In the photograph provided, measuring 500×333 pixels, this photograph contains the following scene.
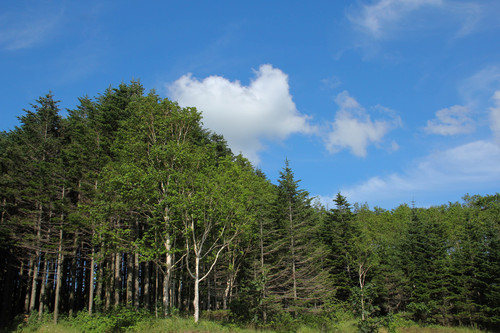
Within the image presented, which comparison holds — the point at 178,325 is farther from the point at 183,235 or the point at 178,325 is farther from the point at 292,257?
the point at 292,257

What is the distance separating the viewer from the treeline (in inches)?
888

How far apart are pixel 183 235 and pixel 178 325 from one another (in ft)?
21.9

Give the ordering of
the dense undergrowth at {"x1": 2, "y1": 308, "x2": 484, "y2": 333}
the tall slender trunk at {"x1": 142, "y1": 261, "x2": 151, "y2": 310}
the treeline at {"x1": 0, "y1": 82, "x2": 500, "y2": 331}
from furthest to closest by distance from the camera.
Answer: the tall slender trunk at {"x1": 142, "y1": 261, "x2": 151, "y2": 310}
the treeline at {"x1": 0, "y1": 82, "x2": 500, "y2": 331}
the dense undergrowth at {"x1": 2, "y1": 308, "x2": 484, "y2": 333}

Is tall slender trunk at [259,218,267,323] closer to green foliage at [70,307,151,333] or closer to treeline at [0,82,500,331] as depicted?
treeline at [0,82,500,331]

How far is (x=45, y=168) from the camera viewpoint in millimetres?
27391

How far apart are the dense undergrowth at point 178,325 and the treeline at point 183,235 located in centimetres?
64

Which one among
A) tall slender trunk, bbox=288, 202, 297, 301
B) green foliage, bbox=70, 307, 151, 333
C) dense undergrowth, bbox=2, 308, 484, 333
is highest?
tall slender trunk, bbox=288, 202, 297, 301

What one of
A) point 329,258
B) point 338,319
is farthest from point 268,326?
point 329,258

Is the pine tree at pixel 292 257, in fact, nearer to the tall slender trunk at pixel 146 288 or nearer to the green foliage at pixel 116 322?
the tall slender trunk at pixel 146 288

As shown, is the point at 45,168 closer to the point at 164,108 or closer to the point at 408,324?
the point at 164,108

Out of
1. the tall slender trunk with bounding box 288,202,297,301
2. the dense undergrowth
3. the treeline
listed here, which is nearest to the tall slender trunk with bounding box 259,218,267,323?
the treeline

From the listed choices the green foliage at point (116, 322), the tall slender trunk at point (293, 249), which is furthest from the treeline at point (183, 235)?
the green foliage at point (116, 322)

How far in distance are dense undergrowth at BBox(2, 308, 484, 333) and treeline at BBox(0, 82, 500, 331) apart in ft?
2.09

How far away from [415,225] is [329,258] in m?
13.8
